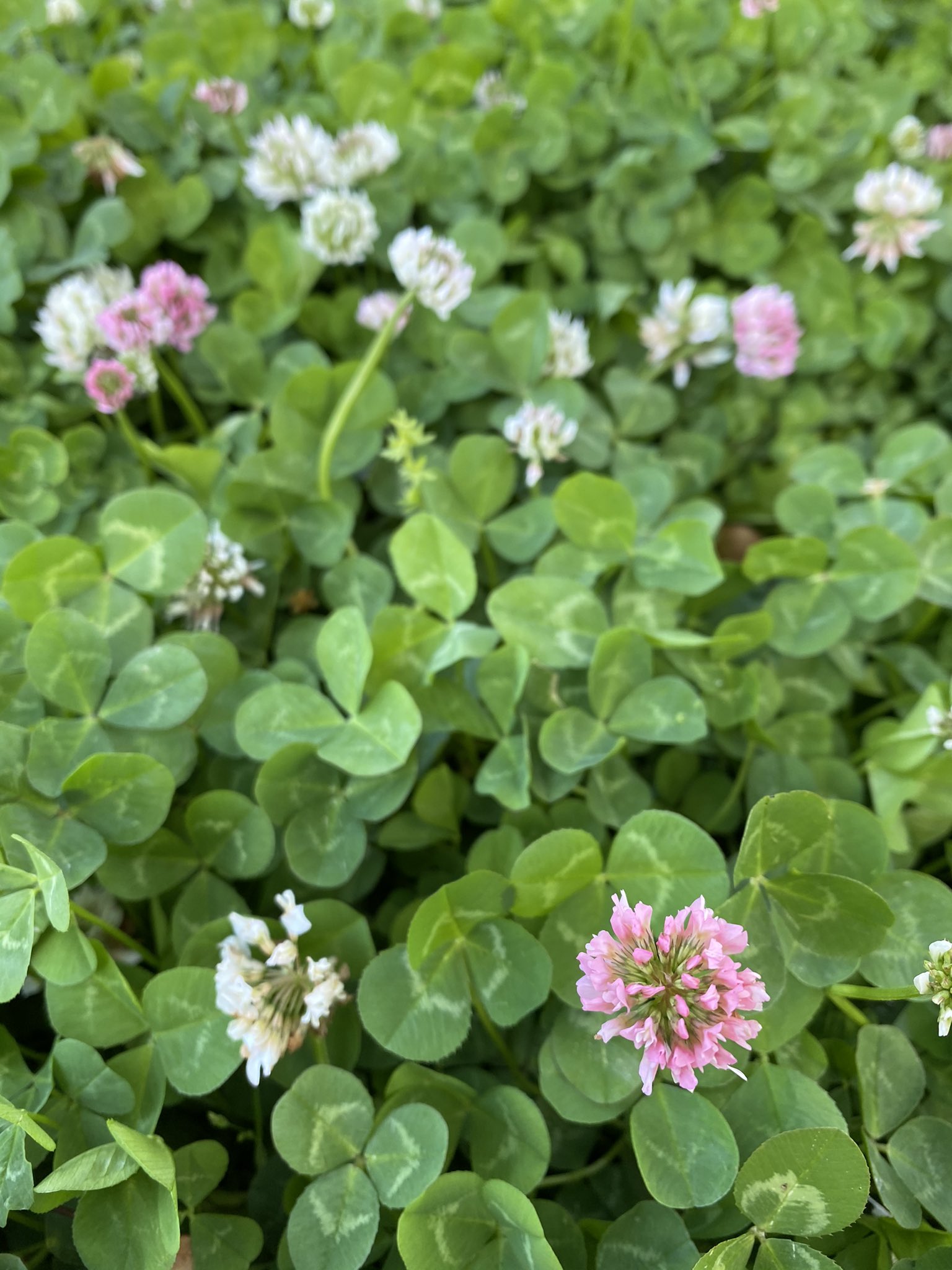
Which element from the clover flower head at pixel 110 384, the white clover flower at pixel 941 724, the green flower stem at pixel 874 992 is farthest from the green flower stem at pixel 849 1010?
the clover flower head at pixel 110 384

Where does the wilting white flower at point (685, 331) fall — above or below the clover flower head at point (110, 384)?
below

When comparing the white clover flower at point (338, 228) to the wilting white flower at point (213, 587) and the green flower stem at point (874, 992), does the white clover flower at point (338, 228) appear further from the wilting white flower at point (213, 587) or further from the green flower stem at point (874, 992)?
the green flower stem at point (874, 992)

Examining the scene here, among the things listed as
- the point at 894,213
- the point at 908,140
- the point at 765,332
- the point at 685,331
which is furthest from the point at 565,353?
the point at 908,140

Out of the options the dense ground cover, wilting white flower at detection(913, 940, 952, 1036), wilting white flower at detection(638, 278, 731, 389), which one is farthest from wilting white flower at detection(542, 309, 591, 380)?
wilting white flower at detection(913, 940, 952, 1036)

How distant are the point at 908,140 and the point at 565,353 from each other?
0.63m

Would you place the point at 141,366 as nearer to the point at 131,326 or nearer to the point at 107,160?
the point at 131,326

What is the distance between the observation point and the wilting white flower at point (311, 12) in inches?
49.9

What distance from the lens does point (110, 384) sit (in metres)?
0.94

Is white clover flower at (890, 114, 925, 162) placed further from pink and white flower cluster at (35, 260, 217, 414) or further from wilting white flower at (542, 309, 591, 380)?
pink and white flower cluster at (35, 260, 217, 414)

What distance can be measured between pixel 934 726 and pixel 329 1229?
1.97 feet

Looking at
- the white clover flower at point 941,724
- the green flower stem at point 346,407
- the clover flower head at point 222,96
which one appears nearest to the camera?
the white clover flower at point 941,724

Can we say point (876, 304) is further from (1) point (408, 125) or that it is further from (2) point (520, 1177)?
(2) point (520, 1177)

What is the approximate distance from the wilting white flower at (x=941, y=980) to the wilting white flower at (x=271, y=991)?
387mm

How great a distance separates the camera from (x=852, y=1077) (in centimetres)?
67
